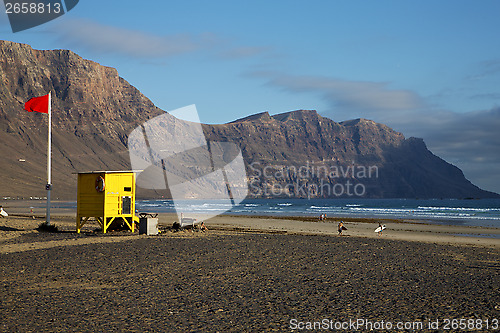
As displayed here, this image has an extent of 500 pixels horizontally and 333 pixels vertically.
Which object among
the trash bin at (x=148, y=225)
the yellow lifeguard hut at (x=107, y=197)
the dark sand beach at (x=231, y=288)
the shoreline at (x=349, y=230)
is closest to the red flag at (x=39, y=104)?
the yellow lifeguard hut at (x=107, y=197)

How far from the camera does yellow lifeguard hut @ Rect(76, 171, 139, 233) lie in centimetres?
A: 2619

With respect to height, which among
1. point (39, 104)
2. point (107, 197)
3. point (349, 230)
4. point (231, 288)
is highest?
point (39, 104)

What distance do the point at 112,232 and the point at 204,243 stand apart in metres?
7.91

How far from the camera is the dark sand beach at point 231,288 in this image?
8672 mm

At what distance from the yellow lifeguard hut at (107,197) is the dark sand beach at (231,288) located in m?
6.12

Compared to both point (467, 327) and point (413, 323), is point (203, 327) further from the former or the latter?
point (467, 327)

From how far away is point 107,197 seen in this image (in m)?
26.2

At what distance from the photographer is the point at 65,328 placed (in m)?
7.98

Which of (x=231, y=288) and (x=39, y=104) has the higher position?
(x=39, y=104)

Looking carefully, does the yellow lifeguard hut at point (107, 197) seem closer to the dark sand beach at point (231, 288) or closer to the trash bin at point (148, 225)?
the trash bin at point (148, 225)

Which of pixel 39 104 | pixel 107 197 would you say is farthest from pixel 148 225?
pixel 39 104

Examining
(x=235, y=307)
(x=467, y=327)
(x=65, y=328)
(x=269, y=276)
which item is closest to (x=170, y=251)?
(x=269, y=276)

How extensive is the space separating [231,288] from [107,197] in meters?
16.3

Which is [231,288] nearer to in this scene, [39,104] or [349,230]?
[39,104]
